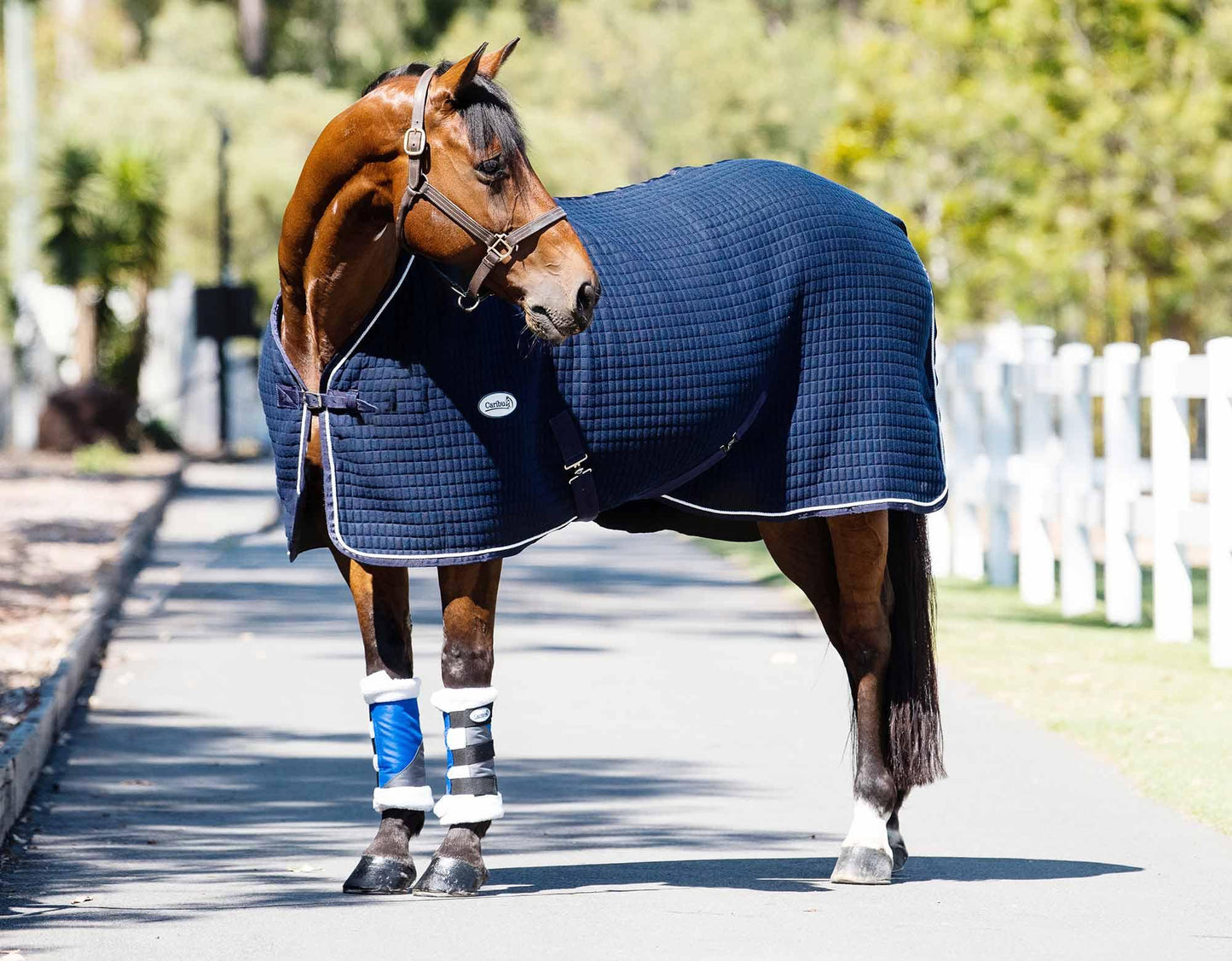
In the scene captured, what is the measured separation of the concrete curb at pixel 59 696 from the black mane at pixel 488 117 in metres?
2.80

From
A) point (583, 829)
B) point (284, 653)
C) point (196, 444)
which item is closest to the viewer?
point (583, 829)

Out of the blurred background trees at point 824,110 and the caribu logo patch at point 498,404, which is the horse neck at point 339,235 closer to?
the caribu logo patch at point 498,404

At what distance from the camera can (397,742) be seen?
5594 millimetres

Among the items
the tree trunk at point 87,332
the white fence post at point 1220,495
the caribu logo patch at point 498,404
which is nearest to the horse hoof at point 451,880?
the caribu logo patch at point 498,404

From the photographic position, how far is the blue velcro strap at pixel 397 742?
5.59 metres

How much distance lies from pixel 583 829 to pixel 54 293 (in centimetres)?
2747

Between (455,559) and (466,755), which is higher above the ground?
(455,559)

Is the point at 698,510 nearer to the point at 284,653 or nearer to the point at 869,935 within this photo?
the point at 869,935

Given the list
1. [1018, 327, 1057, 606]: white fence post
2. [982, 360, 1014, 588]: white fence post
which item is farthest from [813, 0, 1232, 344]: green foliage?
[1018, 327, 1057, 606]: white fence post

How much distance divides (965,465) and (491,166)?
10.2 m

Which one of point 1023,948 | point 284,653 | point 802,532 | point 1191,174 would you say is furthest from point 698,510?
point 1191,174

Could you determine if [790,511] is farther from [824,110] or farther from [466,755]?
[824,110]

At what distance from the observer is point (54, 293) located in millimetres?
32562

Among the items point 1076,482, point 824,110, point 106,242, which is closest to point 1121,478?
point 1076,482
